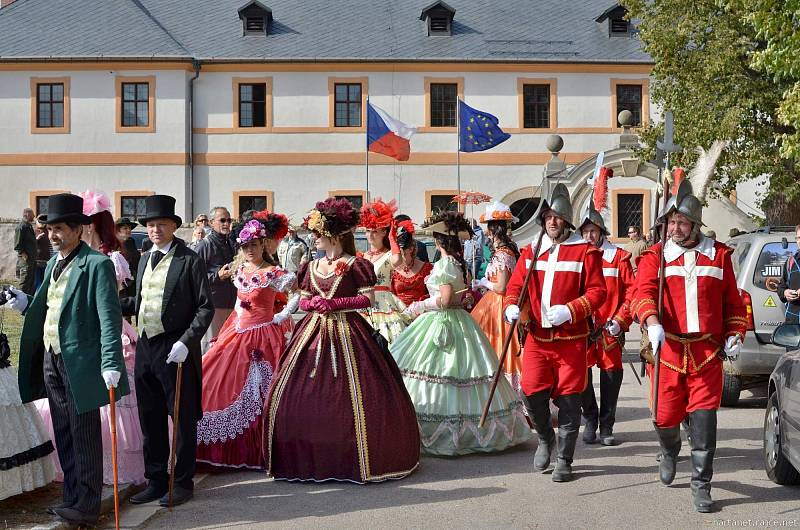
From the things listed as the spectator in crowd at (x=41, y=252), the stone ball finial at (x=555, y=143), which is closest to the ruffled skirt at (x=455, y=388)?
the spectator in crowd at (x=41, y=252)

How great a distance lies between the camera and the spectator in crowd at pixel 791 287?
32.1 ft

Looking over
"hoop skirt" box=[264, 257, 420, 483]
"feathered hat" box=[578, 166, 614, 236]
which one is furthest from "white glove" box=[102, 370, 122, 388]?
"feathered hat" box=[578, 166, 614, 236]

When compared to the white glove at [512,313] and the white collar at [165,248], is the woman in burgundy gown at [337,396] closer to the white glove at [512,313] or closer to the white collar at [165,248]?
the white glove at [512,313]

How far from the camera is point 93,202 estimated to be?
6.68 metres

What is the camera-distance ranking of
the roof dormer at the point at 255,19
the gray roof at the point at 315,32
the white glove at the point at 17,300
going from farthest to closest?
the roof dormer at the point at 255,19, the gray roof at the point at 315,32, the white glove at the point at 17,300

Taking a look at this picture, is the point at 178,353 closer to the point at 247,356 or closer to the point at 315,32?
the point at 247,356

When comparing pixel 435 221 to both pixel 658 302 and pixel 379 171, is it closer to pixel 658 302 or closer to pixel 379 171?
pixel 658 302

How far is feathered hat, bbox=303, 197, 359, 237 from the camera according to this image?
7531 millimetres

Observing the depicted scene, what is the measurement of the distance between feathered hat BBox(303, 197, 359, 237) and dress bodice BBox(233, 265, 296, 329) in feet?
1.97

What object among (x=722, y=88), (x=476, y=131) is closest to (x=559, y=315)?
(x=722, y=88)

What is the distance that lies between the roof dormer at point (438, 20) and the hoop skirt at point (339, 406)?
29061 mm

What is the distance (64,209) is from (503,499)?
3148 mm

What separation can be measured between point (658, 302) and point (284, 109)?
28.5 metres

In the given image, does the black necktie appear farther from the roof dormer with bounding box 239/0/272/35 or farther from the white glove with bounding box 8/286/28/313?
the roof dormer with bounding box 239/0/272/35
